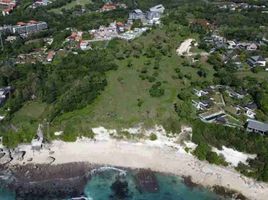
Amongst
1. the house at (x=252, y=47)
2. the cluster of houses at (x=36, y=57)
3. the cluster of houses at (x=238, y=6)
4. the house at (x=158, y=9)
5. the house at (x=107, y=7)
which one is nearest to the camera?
the cluster of houses at (x=36, y=57)

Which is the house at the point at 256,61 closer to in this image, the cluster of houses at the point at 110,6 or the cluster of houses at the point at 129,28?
the cluster of houses at the point at 129,28

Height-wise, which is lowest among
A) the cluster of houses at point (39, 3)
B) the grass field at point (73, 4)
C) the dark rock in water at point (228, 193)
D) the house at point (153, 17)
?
the dark rock in water at point (228, 193)

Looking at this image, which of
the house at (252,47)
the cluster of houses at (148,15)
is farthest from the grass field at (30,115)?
the cluster of houses at (148,15)

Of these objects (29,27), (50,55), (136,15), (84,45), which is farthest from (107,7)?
(50,55)

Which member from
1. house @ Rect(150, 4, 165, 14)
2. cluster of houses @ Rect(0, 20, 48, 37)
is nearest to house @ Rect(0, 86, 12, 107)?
cluster of houses @ Rect(0, 20, 48, 37)

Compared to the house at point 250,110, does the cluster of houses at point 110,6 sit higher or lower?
lower

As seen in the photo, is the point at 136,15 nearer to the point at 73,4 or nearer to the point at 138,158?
the point at 73,4

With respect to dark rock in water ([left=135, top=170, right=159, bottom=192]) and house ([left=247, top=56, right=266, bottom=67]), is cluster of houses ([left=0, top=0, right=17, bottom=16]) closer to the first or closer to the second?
house ([left=247, top=56, right=266, bottom=67])
